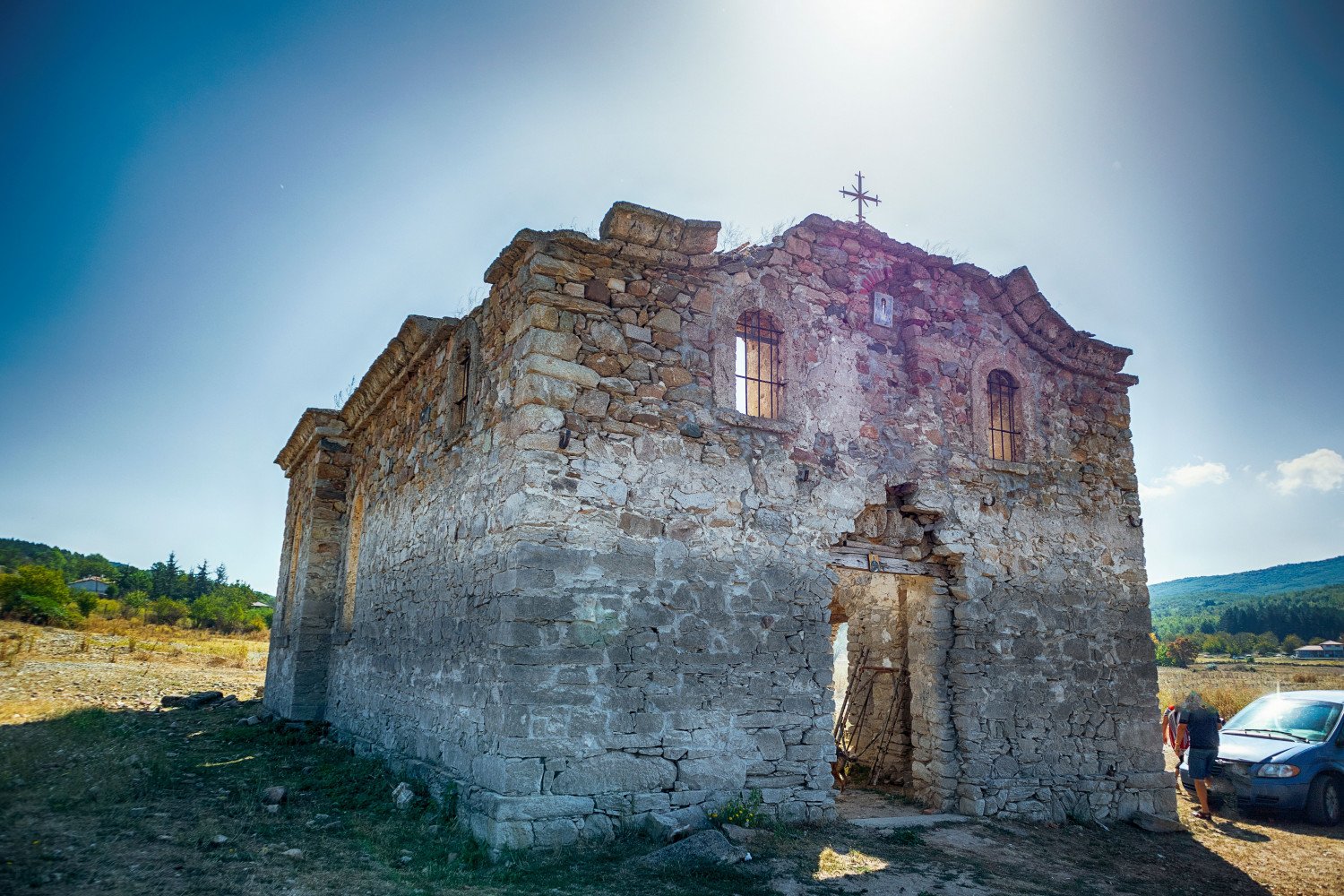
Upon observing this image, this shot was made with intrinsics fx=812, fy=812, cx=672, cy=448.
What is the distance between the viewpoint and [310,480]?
553 inches

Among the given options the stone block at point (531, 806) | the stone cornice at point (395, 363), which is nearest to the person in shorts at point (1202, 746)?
the stone block at point (531, 806)

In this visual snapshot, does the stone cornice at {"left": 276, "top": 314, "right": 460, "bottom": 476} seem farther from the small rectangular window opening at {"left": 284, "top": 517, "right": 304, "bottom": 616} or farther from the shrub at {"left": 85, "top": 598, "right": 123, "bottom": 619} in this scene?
the shrub at {"left": 85, "top": 598, "right": 123, "bottom": 619}

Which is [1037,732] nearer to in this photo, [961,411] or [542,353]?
[961,411]

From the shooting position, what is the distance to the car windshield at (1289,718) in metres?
10.0

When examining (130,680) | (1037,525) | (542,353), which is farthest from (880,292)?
(130,680)

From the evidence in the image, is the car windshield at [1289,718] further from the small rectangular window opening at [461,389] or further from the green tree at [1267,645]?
the green tree at [1267,645]

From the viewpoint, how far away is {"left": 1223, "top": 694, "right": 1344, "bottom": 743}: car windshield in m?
10.0

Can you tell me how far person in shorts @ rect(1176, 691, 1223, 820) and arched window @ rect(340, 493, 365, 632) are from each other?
11313 millimetres

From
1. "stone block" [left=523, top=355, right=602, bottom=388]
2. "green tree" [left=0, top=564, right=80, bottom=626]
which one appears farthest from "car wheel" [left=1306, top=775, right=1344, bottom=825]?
"green tree" [left=0, top=564, right=80, bottom=626]

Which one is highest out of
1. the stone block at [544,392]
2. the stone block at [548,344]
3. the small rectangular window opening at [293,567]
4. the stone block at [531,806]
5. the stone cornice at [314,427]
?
the stone cornice at [314,427]

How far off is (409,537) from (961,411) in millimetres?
6437

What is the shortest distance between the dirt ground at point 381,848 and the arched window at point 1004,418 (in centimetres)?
405

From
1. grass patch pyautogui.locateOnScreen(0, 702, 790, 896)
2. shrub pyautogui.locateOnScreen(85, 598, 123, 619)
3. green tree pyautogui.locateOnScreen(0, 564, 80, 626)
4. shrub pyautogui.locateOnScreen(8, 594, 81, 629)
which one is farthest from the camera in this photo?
shrub pyautogui.locateOnScreen(85, 598, 123, 619)

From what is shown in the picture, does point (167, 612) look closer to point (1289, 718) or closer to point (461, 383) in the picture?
point (461, 383)
